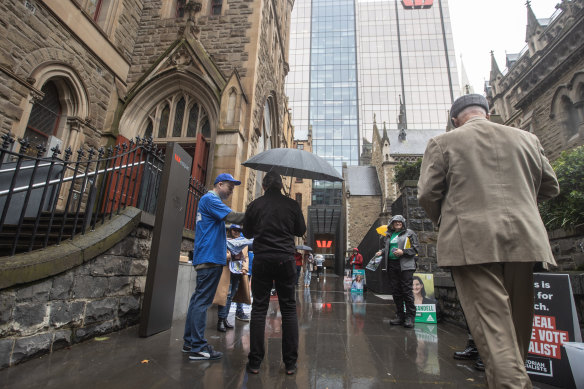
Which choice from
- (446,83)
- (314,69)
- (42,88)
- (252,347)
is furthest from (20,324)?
(446,83)

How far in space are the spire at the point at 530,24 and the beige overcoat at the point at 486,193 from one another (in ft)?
95.9

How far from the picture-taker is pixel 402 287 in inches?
186

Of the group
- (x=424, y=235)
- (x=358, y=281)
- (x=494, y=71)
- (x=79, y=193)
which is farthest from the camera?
(x=494, y=71)

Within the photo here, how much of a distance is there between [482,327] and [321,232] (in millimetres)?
40112

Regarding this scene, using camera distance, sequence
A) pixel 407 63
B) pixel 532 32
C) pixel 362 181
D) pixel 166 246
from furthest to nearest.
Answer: pixel 407 63 → pixel 362 181 → pixel 532 32 → pixel 166 246

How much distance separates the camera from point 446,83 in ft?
205

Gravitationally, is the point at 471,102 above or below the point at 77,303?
above

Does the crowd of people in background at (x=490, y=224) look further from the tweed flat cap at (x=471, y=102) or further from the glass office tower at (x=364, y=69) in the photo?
the glass office tower at (x=364, y=69)

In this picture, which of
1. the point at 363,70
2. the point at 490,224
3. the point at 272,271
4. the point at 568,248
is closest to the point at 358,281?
the point at 568,248

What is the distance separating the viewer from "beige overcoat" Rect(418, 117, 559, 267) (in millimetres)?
1523

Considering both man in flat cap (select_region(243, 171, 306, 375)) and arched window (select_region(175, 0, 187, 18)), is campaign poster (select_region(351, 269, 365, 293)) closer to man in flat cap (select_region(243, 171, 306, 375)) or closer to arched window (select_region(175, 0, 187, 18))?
man in flat cap (select_region(243, 171, 306, 375))

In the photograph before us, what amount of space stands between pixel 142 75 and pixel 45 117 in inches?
119

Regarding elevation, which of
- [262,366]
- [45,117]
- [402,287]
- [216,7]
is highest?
[216,7]

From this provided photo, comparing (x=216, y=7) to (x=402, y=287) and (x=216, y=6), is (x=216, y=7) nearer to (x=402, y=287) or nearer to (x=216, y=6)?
(x=216, y=6)
